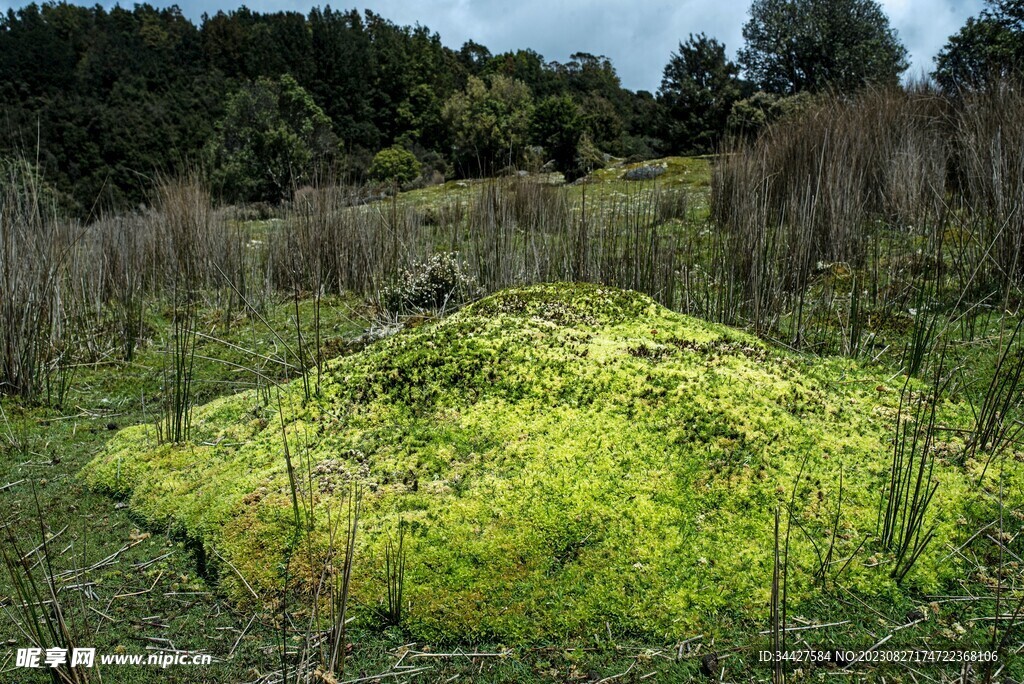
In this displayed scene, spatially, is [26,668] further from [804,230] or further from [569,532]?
[804,230]

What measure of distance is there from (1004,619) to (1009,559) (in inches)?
10.5

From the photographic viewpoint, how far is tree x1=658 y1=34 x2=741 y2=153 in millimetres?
26797

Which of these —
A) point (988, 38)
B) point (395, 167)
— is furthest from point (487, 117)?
point (988, 38)

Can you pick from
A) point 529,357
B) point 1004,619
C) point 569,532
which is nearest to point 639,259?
point 529,357

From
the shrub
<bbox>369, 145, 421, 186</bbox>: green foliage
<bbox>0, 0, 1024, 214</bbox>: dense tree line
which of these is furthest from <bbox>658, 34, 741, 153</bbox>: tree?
the shrub

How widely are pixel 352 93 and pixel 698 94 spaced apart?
2404cm

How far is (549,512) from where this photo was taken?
6.53ft

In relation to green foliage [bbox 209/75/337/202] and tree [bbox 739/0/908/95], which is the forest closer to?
green foliage [bbox 209/75/337/202]

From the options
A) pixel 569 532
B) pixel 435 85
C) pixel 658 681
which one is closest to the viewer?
pixel 658 681

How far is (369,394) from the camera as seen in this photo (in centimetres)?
264

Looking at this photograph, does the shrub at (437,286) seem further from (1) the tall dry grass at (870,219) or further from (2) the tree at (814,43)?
(2) the tree at (814,43)

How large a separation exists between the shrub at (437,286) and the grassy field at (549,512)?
1.77 m

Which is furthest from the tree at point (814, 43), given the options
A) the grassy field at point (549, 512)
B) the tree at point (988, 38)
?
the grassy field at point (549, 512)

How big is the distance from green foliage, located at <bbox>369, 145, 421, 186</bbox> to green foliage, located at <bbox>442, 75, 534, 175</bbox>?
5.66 ft
